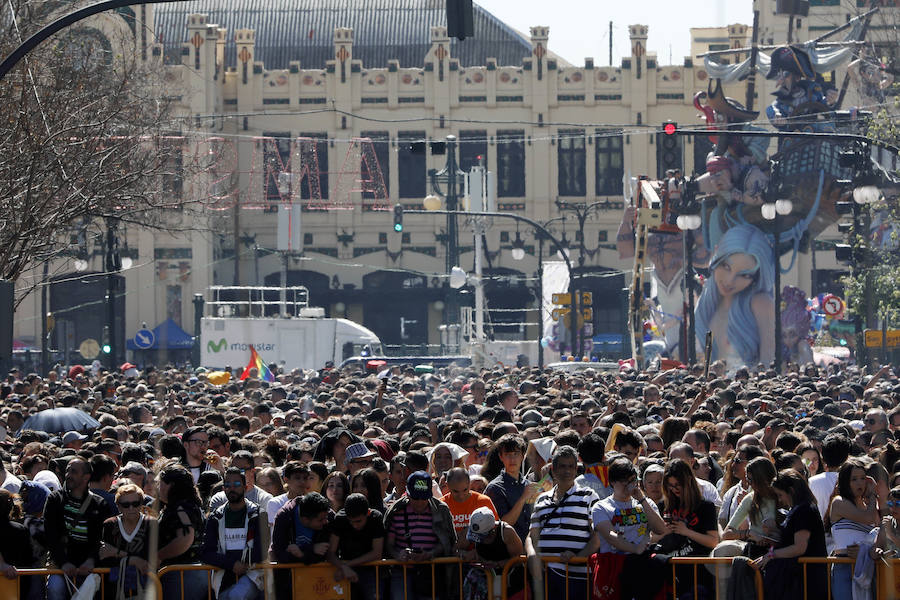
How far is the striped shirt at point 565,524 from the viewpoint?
355 inches

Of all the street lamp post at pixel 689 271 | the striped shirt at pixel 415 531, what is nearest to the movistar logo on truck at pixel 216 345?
the street lamp post at pixel 689 271

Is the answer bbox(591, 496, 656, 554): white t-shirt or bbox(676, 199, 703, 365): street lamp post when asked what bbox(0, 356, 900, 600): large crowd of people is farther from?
bbox(676, 199, 703, 365): street lamp post

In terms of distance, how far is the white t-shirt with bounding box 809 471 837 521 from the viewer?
10.2 m

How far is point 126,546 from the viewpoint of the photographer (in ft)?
30.0

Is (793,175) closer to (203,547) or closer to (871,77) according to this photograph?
(871,77)

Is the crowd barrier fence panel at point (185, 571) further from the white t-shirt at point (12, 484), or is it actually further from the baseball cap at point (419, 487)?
the white t-shirt at point (12, 484)

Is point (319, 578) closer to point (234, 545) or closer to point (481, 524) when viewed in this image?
point (234, 545)

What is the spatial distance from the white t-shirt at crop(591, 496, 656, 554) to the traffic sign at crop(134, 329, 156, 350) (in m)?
46.7

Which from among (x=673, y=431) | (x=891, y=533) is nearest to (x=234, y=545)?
(x=891, y=533)

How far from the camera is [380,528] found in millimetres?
9258

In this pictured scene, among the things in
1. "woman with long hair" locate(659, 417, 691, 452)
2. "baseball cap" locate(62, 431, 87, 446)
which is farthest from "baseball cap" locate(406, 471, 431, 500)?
"baseball cap" locate(62, 431, 87, 446)

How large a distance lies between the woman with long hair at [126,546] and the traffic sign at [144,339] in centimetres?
4562

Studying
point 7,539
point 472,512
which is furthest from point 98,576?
point 472,512

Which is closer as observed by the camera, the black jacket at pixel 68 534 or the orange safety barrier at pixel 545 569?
the orange safety barrier at pixel 545 569
